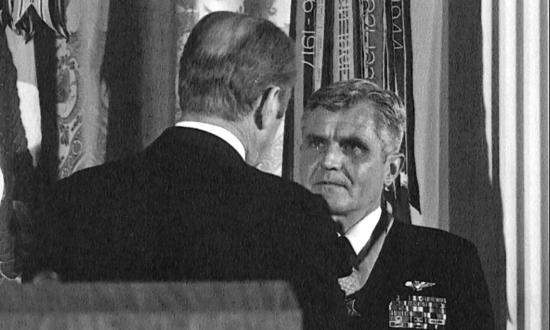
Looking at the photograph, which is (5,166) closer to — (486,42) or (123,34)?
(123,34)

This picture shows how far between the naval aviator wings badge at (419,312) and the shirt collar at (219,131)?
1.58 feet

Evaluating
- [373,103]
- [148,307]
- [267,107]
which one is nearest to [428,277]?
[373,103]

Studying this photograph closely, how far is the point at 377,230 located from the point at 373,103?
27 centimetres

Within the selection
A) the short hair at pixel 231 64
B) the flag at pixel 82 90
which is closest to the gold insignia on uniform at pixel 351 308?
the short hair at pixel 231 64

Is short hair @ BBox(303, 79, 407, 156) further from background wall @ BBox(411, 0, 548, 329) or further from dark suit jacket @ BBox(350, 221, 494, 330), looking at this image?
dark suit jacket @ BBox(350, 221, 494, 330)

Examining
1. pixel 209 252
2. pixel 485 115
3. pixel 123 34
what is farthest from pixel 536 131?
pixel 123 34

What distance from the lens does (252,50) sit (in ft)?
4.62

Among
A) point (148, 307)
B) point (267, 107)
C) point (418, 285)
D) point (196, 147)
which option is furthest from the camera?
point (418, 285)

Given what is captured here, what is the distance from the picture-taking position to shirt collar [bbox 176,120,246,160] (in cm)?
134

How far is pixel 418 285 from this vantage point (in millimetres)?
1547

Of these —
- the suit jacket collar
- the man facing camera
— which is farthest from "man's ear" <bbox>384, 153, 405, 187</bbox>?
the suit jacket collar

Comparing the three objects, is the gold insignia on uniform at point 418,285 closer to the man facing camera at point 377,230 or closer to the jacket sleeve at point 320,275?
the man facing camera at point 377,230

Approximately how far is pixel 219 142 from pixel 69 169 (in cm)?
36

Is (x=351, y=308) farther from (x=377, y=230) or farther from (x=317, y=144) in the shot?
(x=317, y=144)
